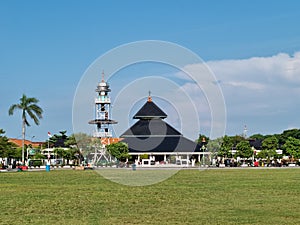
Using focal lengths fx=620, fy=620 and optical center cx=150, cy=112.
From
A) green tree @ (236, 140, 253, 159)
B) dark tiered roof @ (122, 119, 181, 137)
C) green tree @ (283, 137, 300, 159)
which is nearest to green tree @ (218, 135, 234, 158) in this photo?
green tree @ (236, 140, 253, 159)

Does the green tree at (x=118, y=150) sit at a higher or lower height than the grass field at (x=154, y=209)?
higher

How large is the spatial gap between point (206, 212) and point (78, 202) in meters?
6.02

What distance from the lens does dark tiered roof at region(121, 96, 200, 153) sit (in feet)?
394

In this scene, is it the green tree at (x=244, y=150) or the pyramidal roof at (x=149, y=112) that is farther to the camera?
the pyramidal roof at (x=149, y=112)

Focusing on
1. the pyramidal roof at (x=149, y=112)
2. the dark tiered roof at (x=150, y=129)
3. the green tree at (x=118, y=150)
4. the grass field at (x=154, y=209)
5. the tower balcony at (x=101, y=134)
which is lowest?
the grass field at (x=154, y=209)

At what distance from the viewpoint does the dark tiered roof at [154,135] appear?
120000mm

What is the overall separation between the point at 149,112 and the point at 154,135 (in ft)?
17.1

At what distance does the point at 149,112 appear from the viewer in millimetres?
134625

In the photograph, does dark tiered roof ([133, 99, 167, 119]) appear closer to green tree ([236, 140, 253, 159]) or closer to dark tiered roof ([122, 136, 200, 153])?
dark tiered roof ([122, 136, 200, 153])

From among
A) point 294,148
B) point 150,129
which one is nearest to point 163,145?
point 150,129

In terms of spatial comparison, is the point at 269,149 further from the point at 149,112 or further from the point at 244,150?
the point at 149,112

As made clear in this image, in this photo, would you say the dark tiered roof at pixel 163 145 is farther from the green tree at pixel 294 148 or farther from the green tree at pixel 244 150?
the green tree at pixel 294 148

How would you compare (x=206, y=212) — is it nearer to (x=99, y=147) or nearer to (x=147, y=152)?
(x=99, y=147)

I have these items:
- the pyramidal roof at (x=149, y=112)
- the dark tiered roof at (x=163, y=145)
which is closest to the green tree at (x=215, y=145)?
the dark tiered roof at (x=163, y=145)
